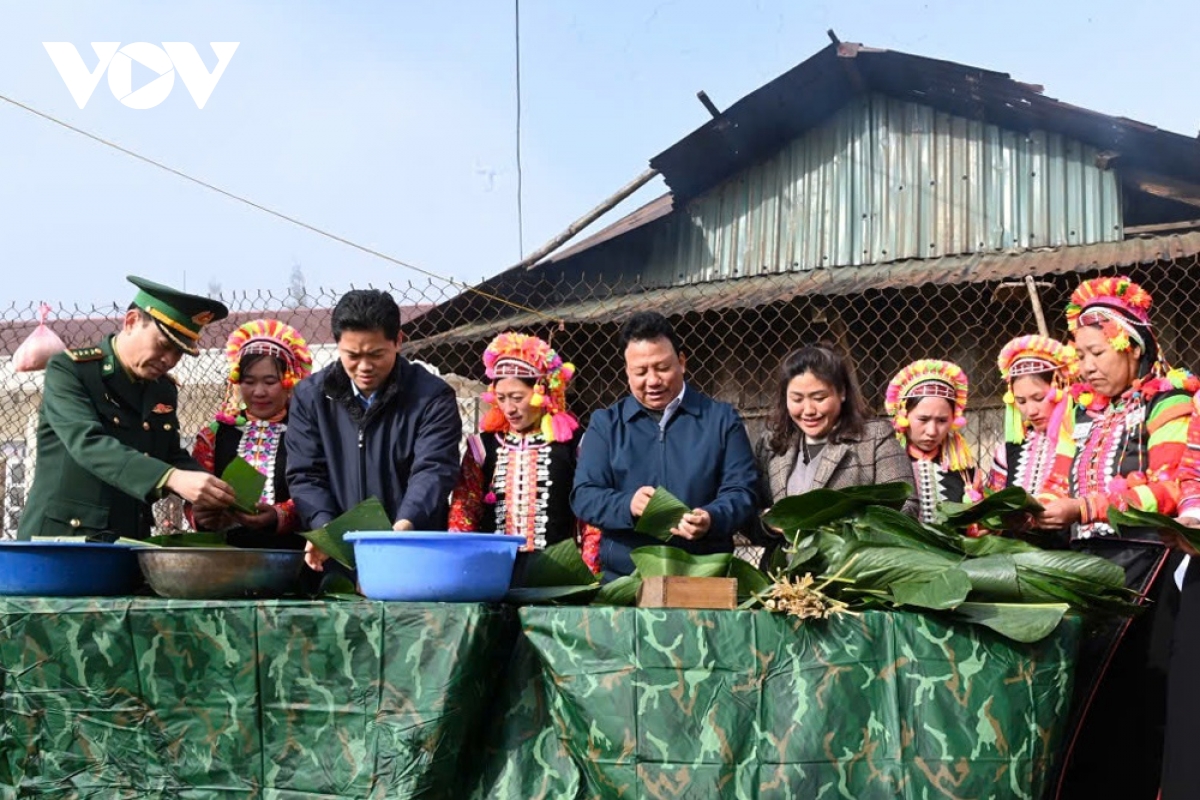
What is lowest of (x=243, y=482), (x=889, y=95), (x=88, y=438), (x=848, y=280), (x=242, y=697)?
(x=242, y=697)

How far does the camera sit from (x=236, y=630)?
234 cm

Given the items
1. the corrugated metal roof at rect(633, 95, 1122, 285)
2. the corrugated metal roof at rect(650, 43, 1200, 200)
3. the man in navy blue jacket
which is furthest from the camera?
the corrugated metal roof at rect(633, 95, 1122, 285)

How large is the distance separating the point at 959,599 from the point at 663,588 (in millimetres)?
563

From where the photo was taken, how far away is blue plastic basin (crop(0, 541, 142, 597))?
251cm

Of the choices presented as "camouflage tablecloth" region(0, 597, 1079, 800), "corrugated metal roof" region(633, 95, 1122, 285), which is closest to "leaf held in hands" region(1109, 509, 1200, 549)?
"camouflage tablecloth" region(0, 597, 1079, 800)

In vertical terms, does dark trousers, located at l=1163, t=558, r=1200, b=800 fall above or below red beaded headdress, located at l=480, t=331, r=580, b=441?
below

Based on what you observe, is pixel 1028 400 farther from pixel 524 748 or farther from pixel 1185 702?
pixel 524 748

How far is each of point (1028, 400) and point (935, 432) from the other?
40 centimetres

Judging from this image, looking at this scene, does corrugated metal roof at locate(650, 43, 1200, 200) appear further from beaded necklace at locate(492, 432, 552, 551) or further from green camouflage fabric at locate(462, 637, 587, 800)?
green camouflage fabric at locate(462, 637, 587, 800)

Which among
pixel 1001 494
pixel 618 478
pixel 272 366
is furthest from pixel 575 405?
pixel 1001 494

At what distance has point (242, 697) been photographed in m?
2.33

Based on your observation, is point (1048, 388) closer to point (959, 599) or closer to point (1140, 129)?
point (959, 599)

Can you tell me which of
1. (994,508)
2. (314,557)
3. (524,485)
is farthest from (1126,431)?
(314,557)

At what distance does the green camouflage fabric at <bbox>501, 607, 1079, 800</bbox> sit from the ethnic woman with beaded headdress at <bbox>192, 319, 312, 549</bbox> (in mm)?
2108
